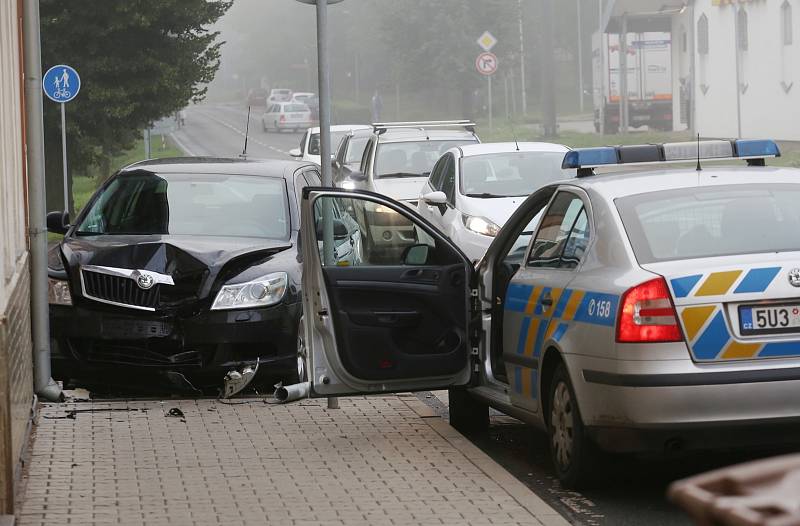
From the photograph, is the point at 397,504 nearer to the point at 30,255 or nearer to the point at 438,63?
the point at 30,255

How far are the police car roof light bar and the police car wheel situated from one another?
131 centimetres

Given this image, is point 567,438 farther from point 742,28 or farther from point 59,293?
point 742,28

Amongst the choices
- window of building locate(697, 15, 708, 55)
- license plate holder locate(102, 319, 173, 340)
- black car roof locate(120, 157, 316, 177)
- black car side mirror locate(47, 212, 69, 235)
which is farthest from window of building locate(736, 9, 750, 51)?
license plate holder locate(102, 319, 173, 340)

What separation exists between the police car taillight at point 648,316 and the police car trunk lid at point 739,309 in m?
0.04

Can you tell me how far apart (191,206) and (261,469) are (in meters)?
3.83

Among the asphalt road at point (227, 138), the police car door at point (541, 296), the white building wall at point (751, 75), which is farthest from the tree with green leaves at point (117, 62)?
the police car door at point (541, 296)

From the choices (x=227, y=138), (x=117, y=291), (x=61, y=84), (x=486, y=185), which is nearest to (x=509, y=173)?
(x=486, y=185)

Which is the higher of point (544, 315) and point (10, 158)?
point (10, 158)

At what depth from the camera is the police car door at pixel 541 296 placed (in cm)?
716

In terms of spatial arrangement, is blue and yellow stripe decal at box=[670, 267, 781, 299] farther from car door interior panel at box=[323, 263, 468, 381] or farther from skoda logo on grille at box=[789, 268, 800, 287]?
car door interior panel at box=[323, 263, 468, 381]

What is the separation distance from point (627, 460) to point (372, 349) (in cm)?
151

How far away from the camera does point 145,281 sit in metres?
9.57

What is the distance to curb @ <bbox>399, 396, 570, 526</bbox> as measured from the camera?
641cm

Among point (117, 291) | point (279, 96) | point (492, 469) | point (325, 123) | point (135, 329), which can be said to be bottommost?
point (492, 469)
